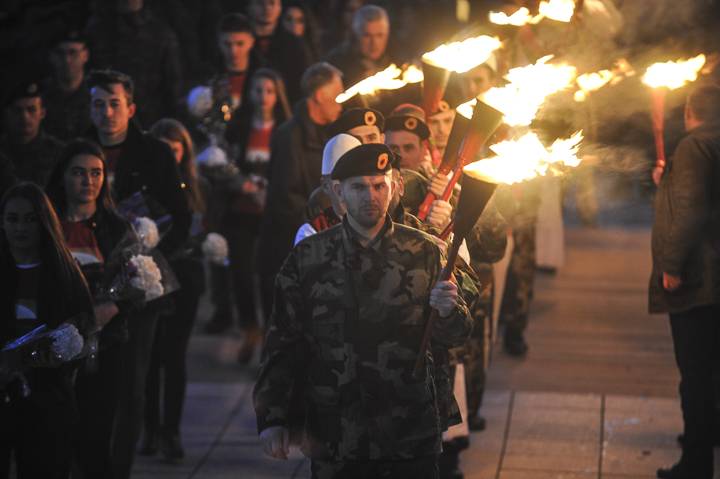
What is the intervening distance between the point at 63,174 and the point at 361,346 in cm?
257

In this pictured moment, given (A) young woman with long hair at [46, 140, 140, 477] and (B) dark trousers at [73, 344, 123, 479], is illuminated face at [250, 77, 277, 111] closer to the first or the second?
(A) young woman with long hair at [46, 140, 140, 477]

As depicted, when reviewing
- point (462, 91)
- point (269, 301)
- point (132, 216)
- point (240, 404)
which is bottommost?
point (240, 404)

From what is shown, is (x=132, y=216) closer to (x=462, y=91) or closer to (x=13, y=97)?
(x=13, y=97)

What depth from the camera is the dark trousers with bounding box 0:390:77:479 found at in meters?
6.55

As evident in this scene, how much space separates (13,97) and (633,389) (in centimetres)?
480

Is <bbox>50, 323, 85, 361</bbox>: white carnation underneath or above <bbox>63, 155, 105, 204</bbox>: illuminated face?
underneath

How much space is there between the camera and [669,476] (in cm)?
773

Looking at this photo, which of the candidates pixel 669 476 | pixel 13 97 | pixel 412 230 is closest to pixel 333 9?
pixel 13 97

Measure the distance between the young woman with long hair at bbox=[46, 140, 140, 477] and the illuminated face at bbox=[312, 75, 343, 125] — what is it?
2.50 metres

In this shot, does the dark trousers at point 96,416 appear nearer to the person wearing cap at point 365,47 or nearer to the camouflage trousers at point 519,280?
the camouflage trousers at point 519,280

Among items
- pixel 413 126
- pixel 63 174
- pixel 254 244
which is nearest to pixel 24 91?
pixel 63 174

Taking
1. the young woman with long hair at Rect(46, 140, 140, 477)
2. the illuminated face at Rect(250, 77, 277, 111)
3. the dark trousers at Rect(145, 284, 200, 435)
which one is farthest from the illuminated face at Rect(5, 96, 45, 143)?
the illuminated face at Rect(250, 77, 277, 111)

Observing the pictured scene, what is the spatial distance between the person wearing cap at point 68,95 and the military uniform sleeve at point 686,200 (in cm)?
459

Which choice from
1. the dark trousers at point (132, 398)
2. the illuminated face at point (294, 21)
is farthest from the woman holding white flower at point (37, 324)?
the illuminated face at point (294, 21)
